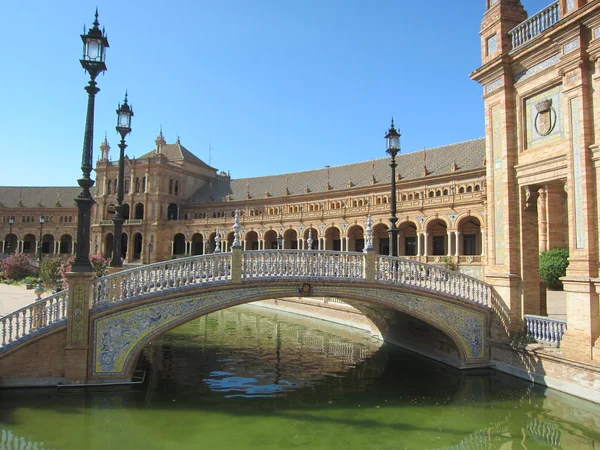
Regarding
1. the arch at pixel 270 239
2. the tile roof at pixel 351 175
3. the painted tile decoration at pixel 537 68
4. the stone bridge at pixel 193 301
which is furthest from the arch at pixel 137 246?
the painted tile decoration at pixel 537 68

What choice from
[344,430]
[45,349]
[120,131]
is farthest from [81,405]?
[120,131]

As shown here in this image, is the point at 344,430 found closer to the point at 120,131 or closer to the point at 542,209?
the point at 120,131

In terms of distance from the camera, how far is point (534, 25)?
12984 millimetres

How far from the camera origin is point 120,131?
50.0 feet

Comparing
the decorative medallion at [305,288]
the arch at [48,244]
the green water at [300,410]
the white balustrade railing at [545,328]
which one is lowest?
the green water at [300,410]

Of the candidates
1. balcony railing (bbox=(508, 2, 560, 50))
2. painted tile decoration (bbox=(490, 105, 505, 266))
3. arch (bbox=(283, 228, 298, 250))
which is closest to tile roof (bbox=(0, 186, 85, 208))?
arch (bbox=(283, 228, 298, 250))

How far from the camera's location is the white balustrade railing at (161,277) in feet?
38.1

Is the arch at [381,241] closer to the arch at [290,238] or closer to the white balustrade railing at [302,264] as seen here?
the arch at [290,238]

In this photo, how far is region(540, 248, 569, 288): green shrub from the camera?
83.6 feet

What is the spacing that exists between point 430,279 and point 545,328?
10.4 ft

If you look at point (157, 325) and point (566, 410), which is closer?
point (566, 410)

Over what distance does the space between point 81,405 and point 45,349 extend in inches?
67.1

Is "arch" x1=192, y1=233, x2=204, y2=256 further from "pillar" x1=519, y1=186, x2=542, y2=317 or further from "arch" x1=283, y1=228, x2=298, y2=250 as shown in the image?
"pillar" x1=519, y1=186, x2=542, y2=317

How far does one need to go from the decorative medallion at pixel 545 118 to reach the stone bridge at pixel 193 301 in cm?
463
